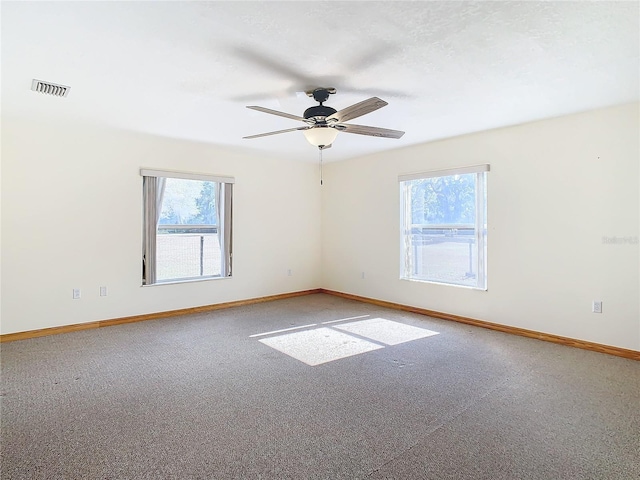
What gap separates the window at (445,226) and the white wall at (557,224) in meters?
0.12

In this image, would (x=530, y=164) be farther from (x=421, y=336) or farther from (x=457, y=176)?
(x=421, y=336)

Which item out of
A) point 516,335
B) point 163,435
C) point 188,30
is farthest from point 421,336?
point 188,30

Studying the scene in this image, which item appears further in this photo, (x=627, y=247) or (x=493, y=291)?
(x=493, y=291)

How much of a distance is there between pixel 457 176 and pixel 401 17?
2991mm

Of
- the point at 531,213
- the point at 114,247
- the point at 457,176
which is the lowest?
the point at 114,247

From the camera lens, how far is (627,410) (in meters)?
2.33

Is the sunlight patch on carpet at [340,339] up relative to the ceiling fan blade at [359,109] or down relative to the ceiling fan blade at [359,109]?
down

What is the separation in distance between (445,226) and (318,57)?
309 centimetres

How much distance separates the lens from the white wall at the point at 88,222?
378cm

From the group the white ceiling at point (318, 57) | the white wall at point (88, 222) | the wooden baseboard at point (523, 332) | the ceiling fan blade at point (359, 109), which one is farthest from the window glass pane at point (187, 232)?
the ceiling fan blade at point (359, 109)

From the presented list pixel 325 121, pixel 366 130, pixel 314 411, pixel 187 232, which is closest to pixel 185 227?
pixel 187 232

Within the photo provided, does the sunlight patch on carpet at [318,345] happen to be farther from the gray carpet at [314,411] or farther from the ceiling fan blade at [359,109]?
the ceiling fan blade at [359,109]

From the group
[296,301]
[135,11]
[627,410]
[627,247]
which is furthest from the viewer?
[296,301]

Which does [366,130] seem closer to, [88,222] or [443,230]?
[443,230]
